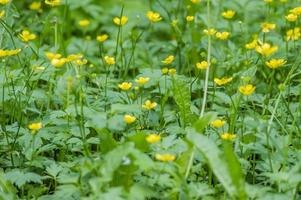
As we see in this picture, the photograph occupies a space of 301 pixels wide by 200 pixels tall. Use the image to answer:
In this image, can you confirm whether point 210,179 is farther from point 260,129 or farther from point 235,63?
point 235,63

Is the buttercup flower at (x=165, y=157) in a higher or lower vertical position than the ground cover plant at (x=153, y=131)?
higher

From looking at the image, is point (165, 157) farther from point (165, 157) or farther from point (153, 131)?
point (153, 131)

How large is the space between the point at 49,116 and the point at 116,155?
669 millimetres

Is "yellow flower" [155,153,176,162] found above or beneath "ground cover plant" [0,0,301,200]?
above

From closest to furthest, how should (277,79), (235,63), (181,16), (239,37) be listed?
(235,63)
(277,79)
(239,37)
(181,16)

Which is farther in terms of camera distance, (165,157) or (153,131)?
(153,131)

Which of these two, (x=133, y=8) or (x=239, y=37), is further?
(x=133, y=8)

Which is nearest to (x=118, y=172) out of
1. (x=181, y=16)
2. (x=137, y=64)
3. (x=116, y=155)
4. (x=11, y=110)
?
(x=116, y=155)

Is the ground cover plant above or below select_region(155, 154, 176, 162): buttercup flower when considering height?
below

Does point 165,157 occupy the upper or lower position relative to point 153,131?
upper

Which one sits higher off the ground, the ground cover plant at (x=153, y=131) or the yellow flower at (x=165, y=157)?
the yellow flower at (x=165, y=157)

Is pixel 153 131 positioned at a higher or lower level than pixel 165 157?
lower

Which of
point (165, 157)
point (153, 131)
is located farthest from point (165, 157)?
point (153, 131)

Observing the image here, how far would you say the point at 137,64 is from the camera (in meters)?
3.43
